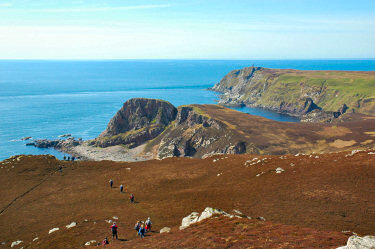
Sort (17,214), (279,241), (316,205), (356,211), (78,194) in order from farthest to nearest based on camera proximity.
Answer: (78,194), (17,214), (316,205), (356,211), (279,241)

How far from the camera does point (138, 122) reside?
616 feet

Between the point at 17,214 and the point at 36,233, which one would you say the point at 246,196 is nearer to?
the point at 36,233

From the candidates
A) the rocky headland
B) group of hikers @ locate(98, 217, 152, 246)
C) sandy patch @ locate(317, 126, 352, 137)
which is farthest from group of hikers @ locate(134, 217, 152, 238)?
sandy patch @ locate(317, 126, 352, 137)

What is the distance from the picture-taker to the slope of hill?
34156mm

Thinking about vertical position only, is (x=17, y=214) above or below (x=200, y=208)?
below

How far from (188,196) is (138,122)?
145 meters

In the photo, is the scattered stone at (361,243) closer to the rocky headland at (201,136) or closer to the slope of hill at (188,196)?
the slope of hill at (188,196)

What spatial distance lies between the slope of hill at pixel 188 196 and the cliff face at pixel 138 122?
10743cm

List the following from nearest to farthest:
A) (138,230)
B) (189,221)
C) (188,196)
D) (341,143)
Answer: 1. (189,221)
2. (138,230)
3. (188,196)
4. (341,143)

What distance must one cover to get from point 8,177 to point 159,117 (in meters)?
126

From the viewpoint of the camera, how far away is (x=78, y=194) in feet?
181

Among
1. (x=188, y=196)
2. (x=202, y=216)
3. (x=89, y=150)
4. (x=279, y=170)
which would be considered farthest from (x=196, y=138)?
(x=202, y=216)

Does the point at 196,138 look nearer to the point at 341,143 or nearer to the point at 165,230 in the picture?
the point at 341,143

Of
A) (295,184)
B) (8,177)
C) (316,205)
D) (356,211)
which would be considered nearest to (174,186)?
(295,184)
